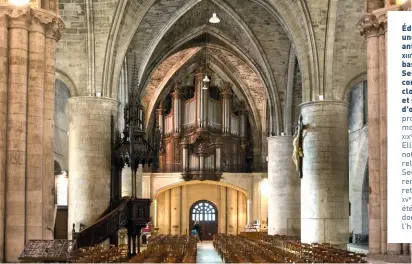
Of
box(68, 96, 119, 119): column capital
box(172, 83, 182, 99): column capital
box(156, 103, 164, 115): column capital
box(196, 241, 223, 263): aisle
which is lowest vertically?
box(196, 241, 223, 263): aisle

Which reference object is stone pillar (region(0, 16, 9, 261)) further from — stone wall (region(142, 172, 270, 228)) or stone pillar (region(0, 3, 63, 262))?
stone wall (region(142, 172, 270, 228))

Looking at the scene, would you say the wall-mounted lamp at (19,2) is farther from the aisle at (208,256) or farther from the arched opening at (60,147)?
the arched opening at (60,147)

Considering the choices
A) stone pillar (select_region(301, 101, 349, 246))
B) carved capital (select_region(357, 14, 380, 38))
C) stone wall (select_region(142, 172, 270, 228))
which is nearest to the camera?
carved capital (select_region(357, 14, 380, 38))

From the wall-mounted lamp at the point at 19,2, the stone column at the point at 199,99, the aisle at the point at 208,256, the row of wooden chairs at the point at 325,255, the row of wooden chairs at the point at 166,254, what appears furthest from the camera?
the stone column at the point at 199,99

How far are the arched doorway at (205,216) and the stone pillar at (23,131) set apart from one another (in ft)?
110

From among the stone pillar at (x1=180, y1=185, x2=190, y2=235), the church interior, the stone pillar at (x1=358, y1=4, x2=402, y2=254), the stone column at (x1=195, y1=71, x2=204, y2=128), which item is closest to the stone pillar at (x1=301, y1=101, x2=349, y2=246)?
the church interior

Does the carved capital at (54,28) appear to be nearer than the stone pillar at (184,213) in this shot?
Yes

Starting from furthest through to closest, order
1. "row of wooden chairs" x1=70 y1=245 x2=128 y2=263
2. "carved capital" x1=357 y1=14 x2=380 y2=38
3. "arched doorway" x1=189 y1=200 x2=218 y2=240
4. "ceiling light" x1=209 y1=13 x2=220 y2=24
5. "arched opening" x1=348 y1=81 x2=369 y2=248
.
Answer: "arched doorway" x1=189 y1=200 x2=218 y2=240
"ceiling light" x1=209 y1=13 x2=220 y2=24
"arched opening" x1=348 y1=81 x2=369 y2=248
"carved capital" x1=357 y1=14 x2=380 y2=38
"row of wooden chairs" x1=70 y1=245 x2=128 y2=263

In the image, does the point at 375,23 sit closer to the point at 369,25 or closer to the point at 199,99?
the point at 369,25

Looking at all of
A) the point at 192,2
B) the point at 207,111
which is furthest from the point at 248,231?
the point at 192,2

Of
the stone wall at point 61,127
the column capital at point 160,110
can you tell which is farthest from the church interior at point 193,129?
the column capital at point 160,110

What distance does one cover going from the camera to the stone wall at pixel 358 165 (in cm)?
3328

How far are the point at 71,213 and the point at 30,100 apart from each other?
462 inches

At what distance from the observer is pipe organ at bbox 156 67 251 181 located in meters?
43.6
